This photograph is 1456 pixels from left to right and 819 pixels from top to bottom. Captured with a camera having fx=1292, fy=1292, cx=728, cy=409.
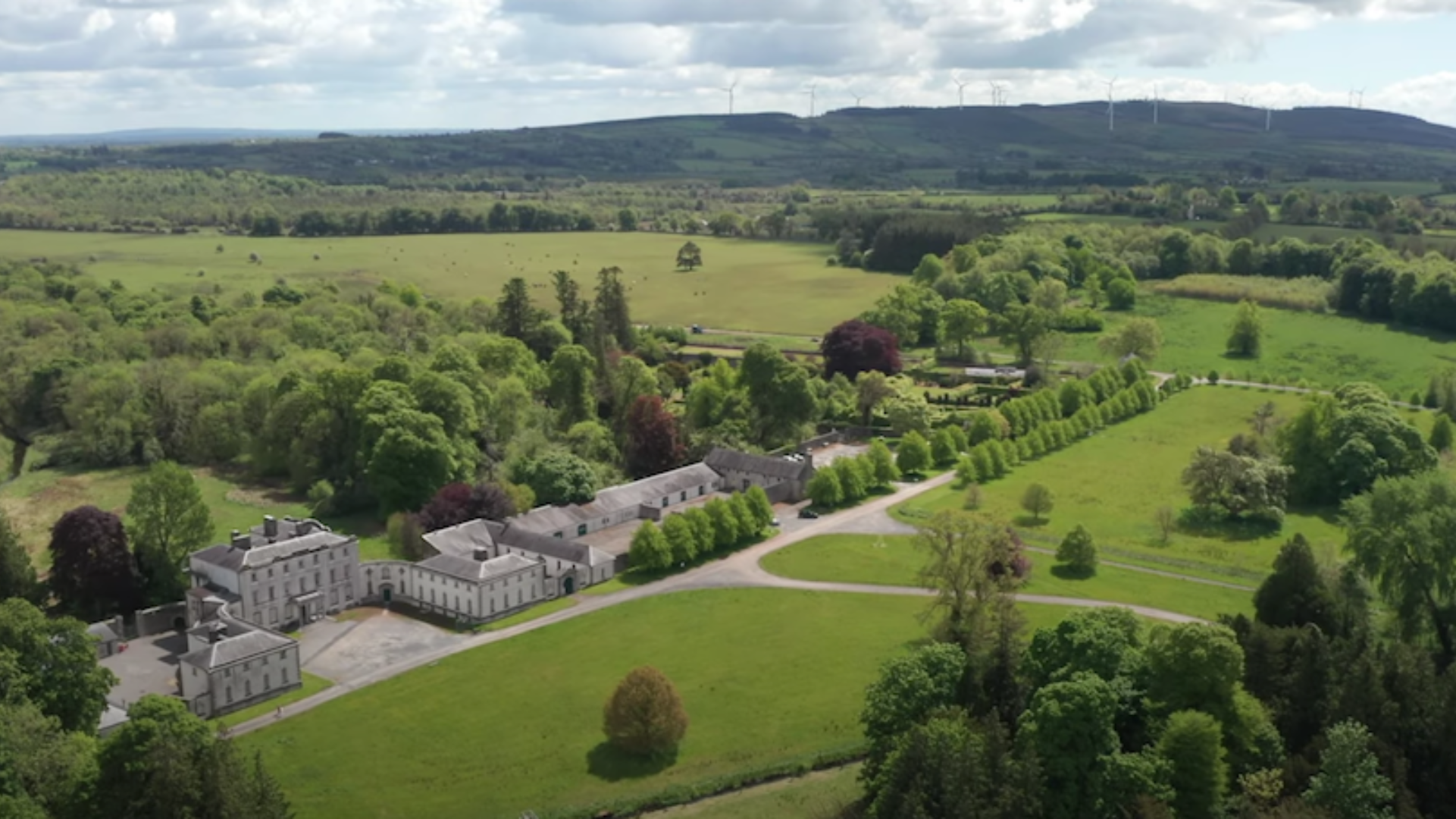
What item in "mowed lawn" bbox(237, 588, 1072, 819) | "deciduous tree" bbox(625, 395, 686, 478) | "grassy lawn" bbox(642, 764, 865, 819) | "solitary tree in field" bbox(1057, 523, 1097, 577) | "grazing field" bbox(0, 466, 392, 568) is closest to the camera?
"grassy lawn" bbox(642, 764, 865, 819)

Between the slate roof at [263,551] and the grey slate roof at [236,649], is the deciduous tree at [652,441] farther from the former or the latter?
the grey slate roof at [236,649]

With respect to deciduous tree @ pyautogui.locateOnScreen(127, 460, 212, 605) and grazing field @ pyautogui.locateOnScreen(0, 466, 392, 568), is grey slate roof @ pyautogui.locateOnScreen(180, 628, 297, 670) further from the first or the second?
grazing field @ pyautogui.locateOnScreen(0, 466, 392, 568)

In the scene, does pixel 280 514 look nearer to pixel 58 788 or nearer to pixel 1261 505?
pixel 58 788

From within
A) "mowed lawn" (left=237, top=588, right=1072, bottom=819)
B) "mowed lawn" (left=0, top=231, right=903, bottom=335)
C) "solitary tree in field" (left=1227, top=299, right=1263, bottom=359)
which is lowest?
"mowed lawn" (left=237, top=588, right=1072, bottom=819)

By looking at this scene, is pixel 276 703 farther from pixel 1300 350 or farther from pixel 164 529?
pixel 1300 350

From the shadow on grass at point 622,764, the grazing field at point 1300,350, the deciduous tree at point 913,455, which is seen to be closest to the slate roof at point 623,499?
the deciduous tree at point 913,455

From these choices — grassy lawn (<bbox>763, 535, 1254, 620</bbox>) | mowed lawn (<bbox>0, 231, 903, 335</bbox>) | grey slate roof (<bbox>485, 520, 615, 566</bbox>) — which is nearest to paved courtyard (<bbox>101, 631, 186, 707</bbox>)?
grey slate roof (<bbox>485, 520, 615, 566</bbox>)

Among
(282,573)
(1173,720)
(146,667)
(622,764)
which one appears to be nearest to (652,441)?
(282,573)
